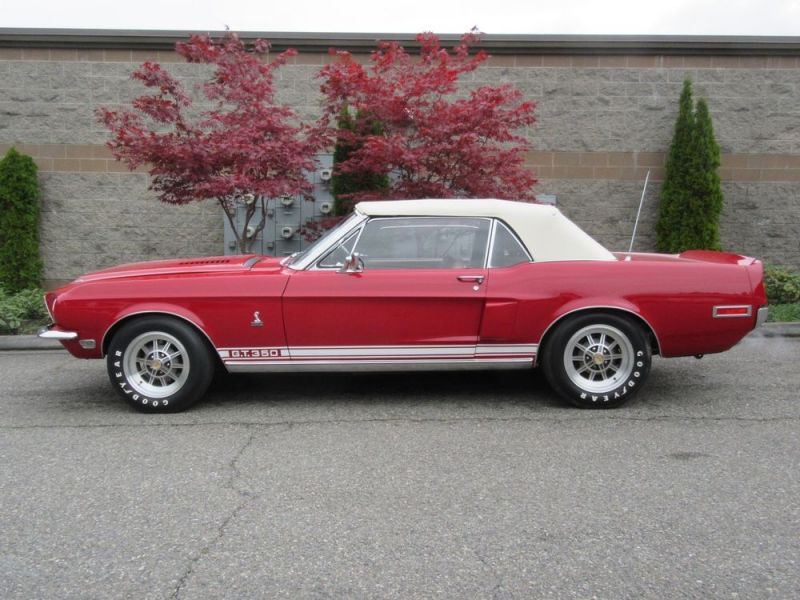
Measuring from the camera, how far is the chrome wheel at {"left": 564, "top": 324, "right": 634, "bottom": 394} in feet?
18.4

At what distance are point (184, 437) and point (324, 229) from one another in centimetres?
547

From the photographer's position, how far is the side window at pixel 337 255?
18.7 feet

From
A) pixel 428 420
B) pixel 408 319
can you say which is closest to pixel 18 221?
pixel 408 319

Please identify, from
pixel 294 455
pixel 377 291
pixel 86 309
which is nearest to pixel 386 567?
pixel 294 455

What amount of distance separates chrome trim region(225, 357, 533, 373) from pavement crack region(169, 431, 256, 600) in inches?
28.2

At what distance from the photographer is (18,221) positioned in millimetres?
11375

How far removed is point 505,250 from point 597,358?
1021mm

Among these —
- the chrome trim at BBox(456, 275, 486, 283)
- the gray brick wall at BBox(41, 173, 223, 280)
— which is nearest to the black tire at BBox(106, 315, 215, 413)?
the chrome trim at BBox(456, 275, 486, 283)

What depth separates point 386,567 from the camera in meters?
3.18

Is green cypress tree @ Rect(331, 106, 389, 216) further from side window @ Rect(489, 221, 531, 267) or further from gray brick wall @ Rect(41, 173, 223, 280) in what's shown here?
side window @ Rect(489, 221, 531, 267)

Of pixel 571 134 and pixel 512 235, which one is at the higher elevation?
pixel 571 134

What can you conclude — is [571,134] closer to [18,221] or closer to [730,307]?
[730,307]

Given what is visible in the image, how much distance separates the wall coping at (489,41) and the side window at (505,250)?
6.50m

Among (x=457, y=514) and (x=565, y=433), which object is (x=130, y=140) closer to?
(x=565, y=433)
